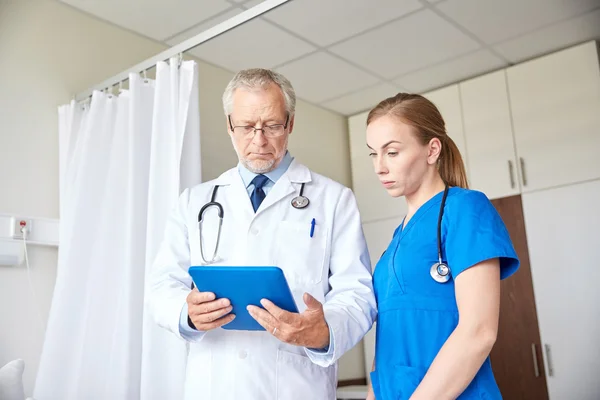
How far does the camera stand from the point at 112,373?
2125 millimetres

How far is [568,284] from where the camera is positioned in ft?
10.7

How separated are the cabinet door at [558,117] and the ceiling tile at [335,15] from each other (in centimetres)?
106

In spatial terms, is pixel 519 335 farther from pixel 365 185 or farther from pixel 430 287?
pixel 430 287

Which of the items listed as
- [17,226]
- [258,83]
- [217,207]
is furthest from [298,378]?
[17,226]

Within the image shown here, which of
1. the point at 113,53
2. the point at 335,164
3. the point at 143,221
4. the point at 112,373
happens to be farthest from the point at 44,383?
the point at 335,164

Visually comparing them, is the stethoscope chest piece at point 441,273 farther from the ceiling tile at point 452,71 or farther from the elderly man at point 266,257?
the ceiling tile at point 452,71

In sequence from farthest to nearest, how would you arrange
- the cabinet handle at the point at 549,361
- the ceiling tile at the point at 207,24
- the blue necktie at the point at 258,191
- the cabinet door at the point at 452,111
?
the cabinet door at the point at 452,111 → the cabinet handle at the point at 549,361 → the ceiling tile at the point at 207,24 → the blue necktie at the point at 258,191

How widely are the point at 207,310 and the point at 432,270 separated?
0.48 meters

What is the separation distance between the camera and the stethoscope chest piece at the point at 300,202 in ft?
5.04

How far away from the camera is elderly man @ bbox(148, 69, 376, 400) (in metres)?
1.35

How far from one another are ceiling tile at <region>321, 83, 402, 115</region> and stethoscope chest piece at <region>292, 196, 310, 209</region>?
2.50 meters

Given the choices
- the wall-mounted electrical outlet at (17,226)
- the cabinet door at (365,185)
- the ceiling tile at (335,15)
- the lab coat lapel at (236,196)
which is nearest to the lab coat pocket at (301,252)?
the lab coat lapel at (236,196)

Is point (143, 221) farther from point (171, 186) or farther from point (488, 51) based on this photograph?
point (488, 51)

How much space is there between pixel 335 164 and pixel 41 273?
2.32 m
